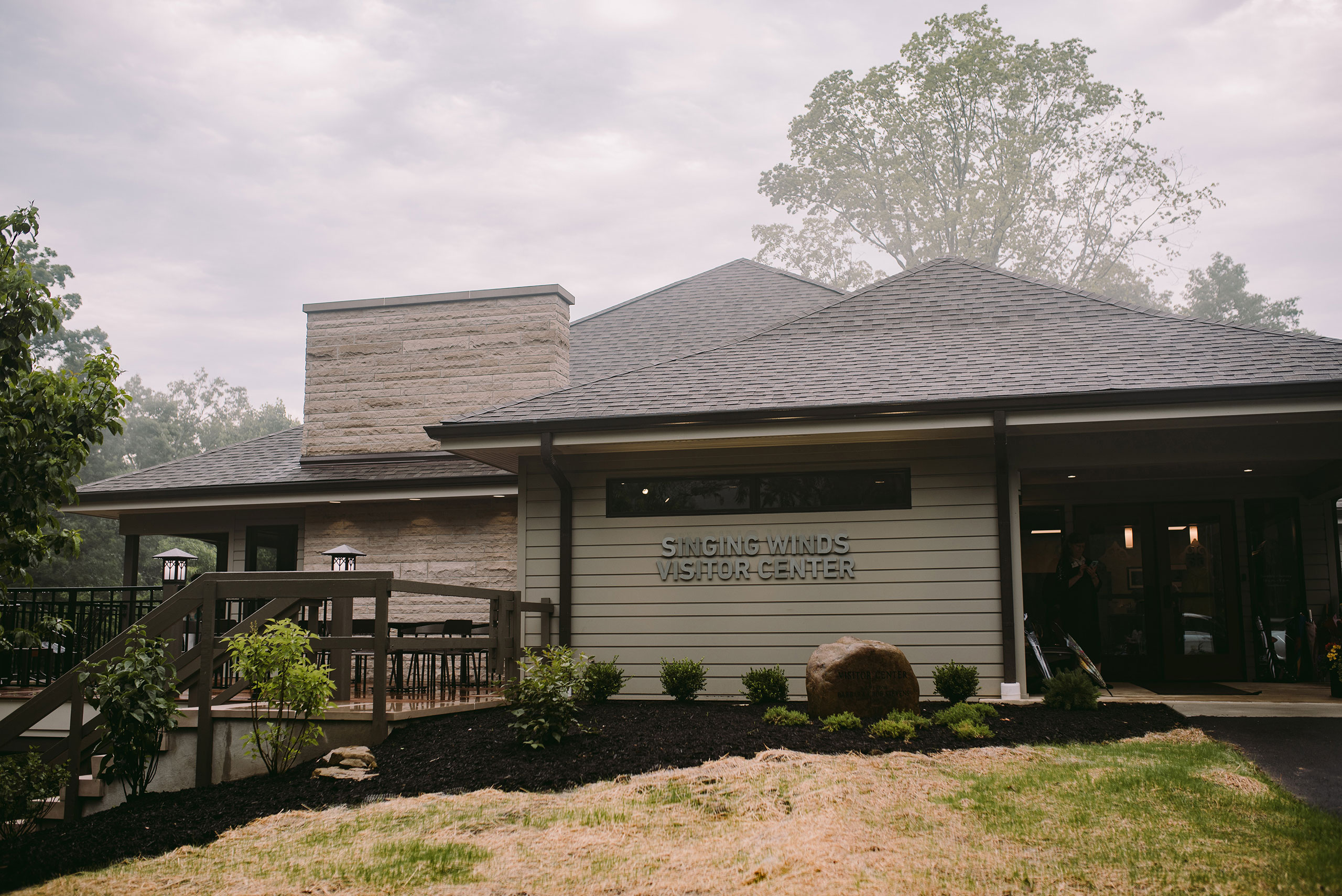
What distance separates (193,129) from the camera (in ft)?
88.2

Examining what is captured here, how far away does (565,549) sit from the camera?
9570 mm

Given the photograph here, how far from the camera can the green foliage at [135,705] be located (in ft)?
20.9

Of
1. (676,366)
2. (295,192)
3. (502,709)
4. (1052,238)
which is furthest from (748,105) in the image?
(502,709)

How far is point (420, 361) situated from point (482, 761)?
26.0ft

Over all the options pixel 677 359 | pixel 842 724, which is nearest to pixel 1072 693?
pixel 842 724

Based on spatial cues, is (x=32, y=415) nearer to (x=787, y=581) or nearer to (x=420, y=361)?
(x=787, y=581)

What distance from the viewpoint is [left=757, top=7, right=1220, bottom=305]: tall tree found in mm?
26469

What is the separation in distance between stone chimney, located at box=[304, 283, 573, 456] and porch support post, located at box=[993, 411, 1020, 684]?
6190 millimetres

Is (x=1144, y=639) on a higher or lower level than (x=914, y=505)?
lower

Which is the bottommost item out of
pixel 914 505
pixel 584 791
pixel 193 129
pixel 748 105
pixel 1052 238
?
pixel 584 791

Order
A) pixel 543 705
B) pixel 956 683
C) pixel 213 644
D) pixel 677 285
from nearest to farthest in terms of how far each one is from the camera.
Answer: pixel 543 705
pixel 213 644
pixel 956 683
pixel 677 285

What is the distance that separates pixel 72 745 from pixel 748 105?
2878cm

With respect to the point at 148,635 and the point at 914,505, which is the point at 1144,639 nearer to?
the point at 914,505

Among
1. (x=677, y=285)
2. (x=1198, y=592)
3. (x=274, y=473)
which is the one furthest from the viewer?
(x=677, y=285)
